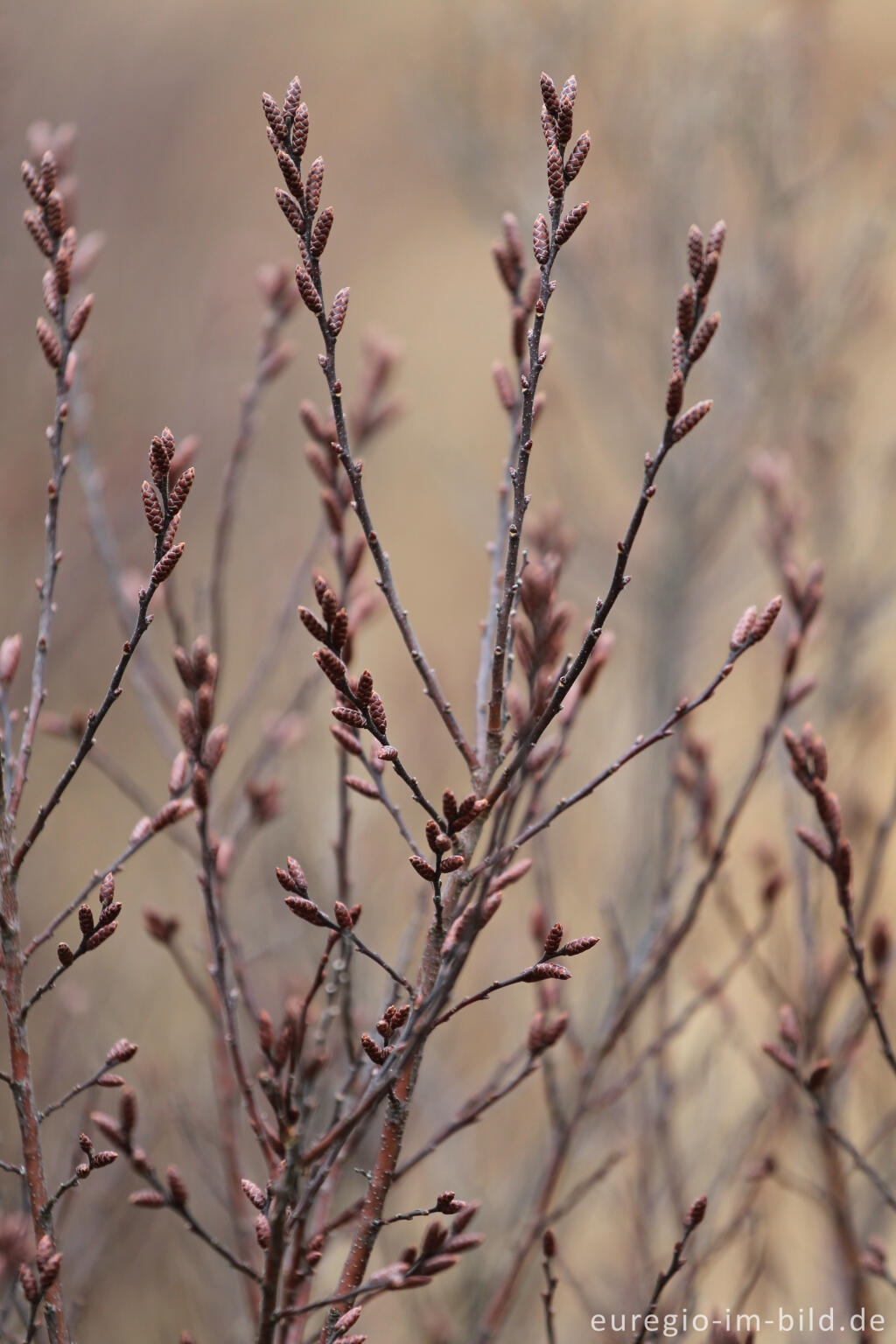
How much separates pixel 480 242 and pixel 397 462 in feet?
7.33

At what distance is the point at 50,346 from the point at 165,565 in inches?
Result: 20.3

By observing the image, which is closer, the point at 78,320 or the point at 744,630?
the point at 744,630

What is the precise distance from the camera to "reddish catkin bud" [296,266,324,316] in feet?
4.09

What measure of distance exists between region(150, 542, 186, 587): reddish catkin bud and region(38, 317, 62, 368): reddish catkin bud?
46 centimetres

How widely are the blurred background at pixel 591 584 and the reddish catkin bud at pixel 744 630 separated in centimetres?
86

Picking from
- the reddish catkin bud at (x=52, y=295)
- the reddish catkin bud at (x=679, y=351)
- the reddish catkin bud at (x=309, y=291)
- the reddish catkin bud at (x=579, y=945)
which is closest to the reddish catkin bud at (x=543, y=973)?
the reddish catkin bud at (x=579, y=945)

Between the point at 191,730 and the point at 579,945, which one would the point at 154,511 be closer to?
the point at 191,730

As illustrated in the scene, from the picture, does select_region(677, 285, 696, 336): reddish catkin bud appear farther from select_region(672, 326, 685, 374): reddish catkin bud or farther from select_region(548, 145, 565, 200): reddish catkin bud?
select_region(548, 145, 565, 200): reddish catkin bud

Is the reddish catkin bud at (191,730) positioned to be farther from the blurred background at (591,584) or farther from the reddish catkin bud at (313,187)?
the reddish catkin bud at (313,187)

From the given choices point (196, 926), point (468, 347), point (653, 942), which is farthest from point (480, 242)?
point (653, 942)

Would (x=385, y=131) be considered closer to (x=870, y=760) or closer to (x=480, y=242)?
(x=480, y=242)

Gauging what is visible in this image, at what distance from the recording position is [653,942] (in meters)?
2.04

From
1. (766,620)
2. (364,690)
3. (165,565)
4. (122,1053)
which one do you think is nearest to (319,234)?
(165,565)

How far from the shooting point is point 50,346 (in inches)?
61.3
